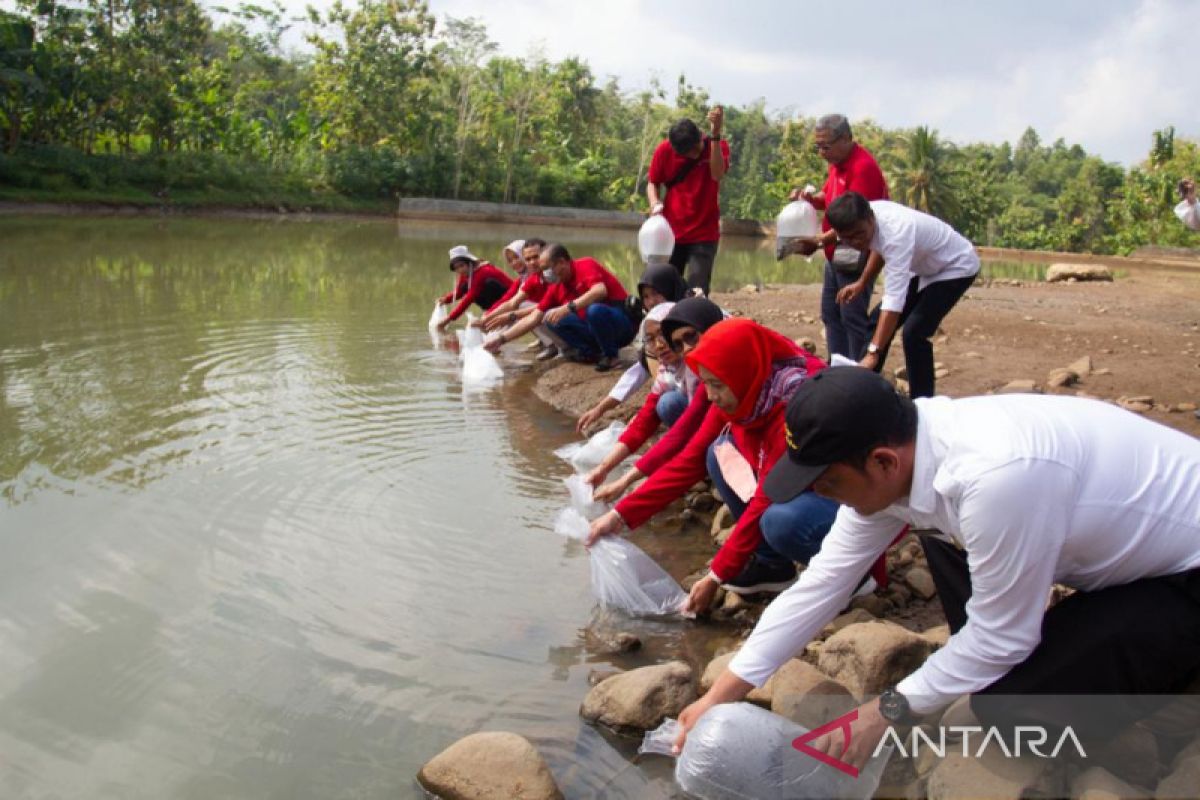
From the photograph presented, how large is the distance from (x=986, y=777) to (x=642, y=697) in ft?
3.18

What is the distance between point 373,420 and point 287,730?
129 inches

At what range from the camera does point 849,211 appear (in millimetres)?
4324

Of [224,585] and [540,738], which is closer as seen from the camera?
[540,738]

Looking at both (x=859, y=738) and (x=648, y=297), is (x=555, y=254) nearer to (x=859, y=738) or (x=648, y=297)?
(x=648, y=297)

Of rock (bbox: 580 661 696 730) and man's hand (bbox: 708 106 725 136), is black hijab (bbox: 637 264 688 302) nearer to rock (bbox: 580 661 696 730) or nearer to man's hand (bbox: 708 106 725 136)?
man's hand (bbox: 708 106 725 136)

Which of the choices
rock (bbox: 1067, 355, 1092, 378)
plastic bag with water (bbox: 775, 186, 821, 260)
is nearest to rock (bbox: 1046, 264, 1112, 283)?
rock (bbox: 1067, 355, 1092, 378)

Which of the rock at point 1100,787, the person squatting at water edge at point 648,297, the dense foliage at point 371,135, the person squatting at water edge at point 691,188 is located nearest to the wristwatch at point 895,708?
the rock at point 1100,787

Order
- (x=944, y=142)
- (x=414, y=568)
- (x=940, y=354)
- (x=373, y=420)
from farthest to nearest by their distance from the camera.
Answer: (x=944, y=142), (x=940, y=354), (x=373, y=420), (x=414, y=568)

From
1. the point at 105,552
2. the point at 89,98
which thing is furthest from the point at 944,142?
the point at 105,552

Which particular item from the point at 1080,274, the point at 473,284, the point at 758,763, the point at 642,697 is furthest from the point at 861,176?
the point at 1080,274

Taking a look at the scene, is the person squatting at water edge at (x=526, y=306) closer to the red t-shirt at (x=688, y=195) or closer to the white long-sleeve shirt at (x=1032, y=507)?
the red t-shirt at (x=688, y=195)

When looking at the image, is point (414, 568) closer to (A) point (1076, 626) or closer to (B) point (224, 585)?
(B) point (224, 585)

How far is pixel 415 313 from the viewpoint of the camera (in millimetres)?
10148

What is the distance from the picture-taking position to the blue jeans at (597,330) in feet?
22.7
